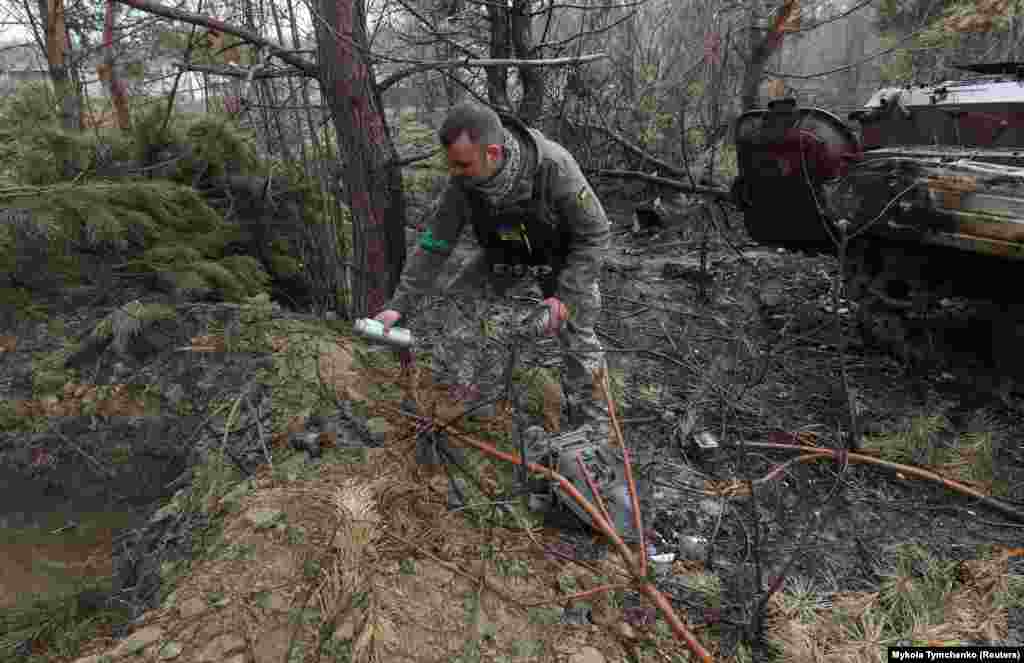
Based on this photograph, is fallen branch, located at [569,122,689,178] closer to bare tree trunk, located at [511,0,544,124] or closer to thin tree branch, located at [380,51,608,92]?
bare tree trunk, located at [511,0,544,124]

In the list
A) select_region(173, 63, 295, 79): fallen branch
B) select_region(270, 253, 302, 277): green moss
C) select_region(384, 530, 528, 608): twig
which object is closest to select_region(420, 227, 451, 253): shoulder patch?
select_region(173, 63, 295, 79): fallen branch

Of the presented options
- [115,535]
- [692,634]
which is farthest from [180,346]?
[692,634]

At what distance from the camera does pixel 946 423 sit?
3.21 meters

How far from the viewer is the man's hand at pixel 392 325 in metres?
2.60

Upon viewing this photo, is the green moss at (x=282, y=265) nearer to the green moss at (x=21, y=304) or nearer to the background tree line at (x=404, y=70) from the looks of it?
the background tree line at (x=404, y=70)

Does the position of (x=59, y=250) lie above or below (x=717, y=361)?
above

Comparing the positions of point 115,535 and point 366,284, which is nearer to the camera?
point 115,535

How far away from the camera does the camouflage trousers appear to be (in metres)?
2.79

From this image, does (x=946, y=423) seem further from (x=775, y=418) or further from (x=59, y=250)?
(x=59, y=250)

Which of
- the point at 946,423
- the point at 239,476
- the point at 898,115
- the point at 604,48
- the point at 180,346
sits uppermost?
the point at 604,48

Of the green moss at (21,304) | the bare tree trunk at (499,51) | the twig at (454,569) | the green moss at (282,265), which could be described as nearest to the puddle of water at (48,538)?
the green moss at (21,304)

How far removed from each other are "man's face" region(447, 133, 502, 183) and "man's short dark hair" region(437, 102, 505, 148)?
2 centimetres

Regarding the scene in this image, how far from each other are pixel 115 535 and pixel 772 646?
2419 millimetres

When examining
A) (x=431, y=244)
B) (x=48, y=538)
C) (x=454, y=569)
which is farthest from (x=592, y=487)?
(x=48, y=538)
